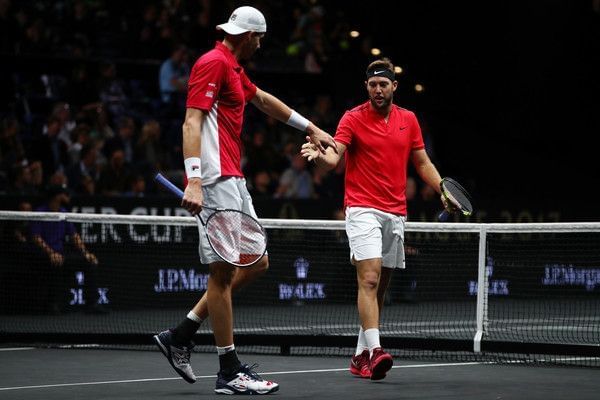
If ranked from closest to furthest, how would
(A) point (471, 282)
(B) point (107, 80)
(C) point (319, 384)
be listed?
(C) point (319, 384) → (A) point (471, 282) → (B) point (107, 80)

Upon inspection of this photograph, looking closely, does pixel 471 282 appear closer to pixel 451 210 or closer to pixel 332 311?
pixel 332 311

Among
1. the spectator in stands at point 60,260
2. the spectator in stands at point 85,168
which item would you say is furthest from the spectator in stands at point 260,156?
the spectator in stands at point 60,260

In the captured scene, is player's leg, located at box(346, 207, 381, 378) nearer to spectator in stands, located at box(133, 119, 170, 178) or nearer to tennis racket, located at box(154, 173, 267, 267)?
tennis racket, located at box(154, 173, 267, 267)

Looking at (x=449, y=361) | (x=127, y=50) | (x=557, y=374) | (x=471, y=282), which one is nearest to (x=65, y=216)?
(x=449, y=361)

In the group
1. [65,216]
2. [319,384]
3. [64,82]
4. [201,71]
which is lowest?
[319,384]

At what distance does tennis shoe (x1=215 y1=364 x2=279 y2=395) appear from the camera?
802 cm

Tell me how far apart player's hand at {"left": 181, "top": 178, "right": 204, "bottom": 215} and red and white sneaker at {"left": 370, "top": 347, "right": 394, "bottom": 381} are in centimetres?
176

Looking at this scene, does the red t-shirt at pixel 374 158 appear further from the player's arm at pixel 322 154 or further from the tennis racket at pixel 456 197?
the tennis racket at pixel 456 197

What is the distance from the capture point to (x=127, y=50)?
2134 centimetres

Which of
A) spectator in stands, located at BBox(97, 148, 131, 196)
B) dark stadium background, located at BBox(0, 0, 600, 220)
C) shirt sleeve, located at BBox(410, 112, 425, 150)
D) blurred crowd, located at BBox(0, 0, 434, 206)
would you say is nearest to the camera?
shirt sleeve, located at BBox(410, 112, 425, 150)

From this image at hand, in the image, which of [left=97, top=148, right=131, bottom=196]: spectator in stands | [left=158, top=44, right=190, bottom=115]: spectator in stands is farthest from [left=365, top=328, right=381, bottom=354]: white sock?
[left=158, top=44, right=190, bottom=115]: spectator in stands

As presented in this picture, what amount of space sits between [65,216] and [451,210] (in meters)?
3.94

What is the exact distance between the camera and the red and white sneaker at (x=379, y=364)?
855cm

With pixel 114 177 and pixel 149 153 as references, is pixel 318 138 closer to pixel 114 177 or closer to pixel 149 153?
pixel 114 177
